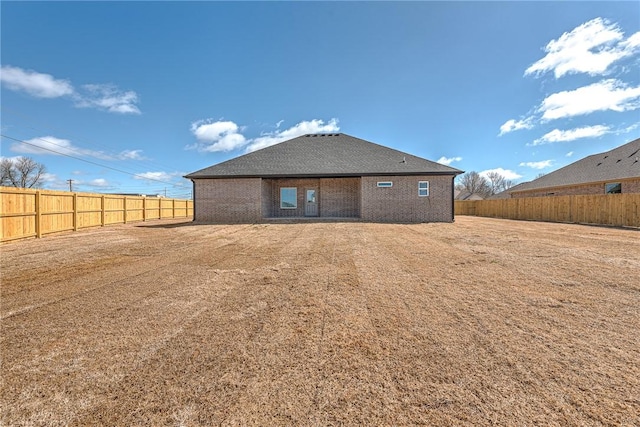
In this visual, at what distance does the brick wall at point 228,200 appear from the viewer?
15.6 m

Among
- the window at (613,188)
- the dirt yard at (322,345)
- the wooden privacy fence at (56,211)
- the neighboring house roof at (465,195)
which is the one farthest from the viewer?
the neighboring house roof at (465,195)

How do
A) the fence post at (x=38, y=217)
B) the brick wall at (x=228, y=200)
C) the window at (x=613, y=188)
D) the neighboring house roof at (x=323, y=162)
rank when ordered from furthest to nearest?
the window at (x=613, y=188), the brick wall at (x=228, y=200), the neighboring house roof at (x=323, y=162), the fence post at (x=38, y=217)

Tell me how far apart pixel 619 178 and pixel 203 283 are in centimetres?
2464

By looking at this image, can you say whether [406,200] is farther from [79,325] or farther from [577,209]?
[79,325]

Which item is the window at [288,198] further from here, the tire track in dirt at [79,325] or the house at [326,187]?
the tire track in dirt at [79,325]

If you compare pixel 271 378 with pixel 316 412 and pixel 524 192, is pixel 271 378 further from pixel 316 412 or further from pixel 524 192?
pixel 524 192

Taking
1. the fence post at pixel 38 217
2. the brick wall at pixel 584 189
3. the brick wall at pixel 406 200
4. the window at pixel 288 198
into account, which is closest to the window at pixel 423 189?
the brick wall at pixel 406 200

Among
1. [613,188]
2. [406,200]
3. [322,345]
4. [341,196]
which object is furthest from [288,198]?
[613,188]

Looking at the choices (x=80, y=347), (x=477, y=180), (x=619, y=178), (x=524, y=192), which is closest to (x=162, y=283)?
(x=80, y=347)

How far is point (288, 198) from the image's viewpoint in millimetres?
17438

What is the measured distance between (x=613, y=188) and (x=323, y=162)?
19.2 m

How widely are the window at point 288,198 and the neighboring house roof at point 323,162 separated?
1.80 meters

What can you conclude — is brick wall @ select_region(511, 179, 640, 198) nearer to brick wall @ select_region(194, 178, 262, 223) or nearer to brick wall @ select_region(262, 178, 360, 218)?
brick wall @ select_region(262, 178, 360, 218)

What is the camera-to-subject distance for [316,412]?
1751mm
